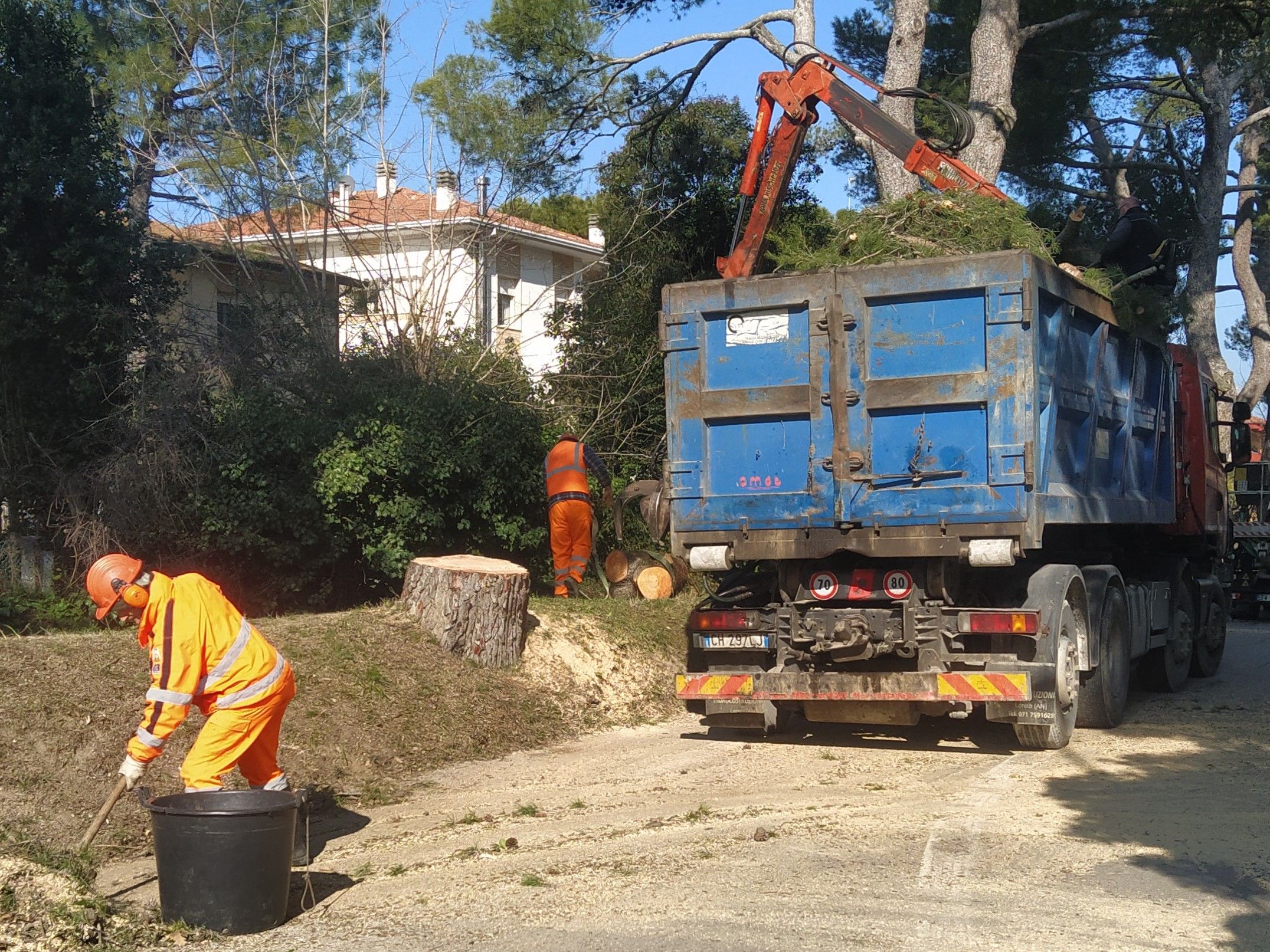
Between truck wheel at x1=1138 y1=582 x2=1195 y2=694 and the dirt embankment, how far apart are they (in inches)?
169

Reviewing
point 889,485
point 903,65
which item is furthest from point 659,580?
point 903,65

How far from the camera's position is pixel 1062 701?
847 cm

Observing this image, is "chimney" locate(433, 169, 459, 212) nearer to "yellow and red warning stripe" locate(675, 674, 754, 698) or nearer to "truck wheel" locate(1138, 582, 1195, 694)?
"yellow and red warning stripe" locate(675, 674, 754, 698)

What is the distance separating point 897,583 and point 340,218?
962 centimetres

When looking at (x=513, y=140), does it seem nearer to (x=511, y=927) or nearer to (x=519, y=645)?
(x=519, y=645)

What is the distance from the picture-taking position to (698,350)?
8.57 metres

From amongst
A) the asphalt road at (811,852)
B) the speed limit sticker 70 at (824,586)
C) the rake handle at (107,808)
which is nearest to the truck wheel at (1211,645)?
the asphalt road at (811,852)

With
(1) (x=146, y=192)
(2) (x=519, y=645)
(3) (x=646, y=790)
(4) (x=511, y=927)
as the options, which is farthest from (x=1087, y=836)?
(1) (x=146, y=192)

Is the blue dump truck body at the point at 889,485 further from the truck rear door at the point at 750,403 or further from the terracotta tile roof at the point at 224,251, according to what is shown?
the terracotta tile roof at the point at 224,251

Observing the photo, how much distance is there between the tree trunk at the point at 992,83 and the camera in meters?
14.3

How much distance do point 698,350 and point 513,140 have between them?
28.5ft

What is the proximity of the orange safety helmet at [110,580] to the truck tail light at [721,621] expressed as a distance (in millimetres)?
4137

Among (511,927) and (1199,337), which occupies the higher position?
(1199,337)

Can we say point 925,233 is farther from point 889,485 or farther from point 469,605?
point 469,605
